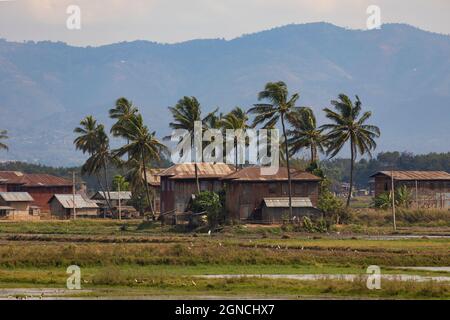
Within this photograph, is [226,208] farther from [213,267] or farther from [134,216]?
[213,267]

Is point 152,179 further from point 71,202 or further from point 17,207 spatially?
point 17,207

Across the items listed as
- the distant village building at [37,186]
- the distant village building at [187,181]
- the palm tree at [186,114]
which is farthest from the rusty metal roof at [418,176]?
the distant village building at [37,186]

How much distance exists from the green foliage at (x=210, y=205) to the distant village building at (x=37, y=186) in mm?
41225

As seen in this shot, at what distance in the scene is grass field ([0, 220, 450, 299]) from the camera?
34.2 m

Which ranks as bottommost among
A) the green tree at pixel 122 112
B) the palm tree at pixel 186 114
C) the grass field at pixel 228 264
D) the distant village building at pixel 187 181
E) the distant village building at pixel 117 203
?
the grass field at pixel 228 264

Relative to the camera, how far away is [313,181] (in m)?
88.1

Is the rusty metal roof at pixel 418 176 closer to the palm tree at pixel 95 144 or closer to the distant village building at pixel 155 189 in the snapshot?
the distant village building at pixel 155 189

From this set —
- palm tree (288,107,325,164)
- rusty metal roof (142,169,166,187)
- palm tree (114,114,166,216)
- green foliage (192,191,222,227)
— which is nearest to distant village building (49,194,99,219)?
rusty metal roof (142,169,166,187)

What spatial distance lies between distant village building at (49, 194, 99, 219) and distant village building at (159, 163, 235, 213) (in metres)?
16.6

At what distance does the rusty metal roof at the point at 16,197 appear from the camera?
112562mm

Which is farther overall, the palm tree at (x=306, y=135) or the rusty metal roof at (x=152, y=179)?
the rusty metal roof at (x=152, y=179)

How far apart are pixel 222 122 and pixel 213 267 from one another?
57096 millimetres

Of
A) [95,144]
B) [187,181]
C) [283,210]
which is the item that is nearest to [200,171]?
[187,181]
